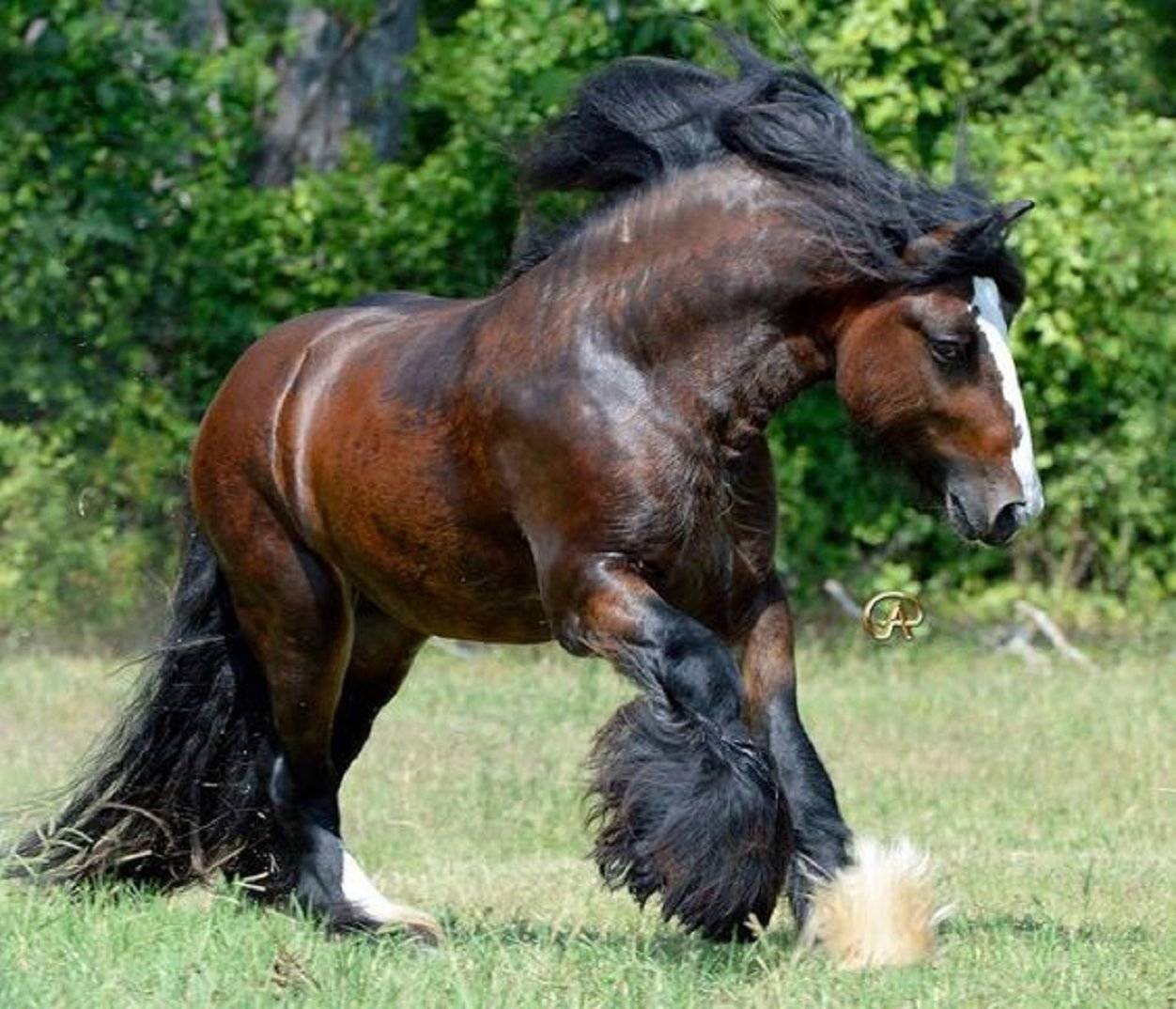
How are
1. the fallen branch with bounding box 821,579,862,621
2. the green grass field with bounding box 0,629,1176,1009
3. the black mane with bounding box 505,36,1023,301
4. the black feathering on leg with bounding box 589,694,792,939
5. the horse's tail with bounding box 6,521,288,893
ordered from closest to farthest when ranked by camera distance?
the green grass field with bounding box 0,629,1176,1009 < the black feathering on leg with bounding box 589,694,792,939 < the black mane with bounding box 505,36,1023,301 < the horse's tail with bounding box 6,521,288,893 < the fallen branch with bounding box 821,579,862,621

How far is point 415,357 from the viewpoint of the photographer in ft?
23.3

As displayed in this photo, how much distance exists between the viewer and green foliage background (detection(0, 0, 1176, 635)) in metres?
14.6

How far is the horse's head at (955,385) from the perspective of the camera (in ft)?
20.1

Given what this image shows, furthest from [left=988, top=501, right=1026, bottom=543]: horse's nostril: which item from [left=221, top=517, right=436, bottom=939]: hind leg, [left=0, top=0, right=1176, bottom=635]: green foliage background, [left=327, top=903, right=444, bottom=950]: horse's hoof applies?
[left=0, top=0, right=1176, bottom=635]: green foliage background

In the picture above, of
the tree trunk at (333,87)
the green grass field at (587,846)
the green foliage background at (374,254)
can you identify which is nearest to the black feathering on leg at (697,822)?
the green grass field at (587,846)

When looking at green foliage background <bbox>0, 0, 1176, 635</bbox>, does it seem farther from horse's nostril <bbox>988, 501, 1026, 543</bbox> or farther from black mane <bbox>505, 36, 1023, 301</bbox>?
horse's nostril <bbox>988, 501, 1026, 543</bbox>

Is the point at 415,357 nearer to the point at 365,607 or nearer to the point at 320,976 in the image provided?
the point at 365,607

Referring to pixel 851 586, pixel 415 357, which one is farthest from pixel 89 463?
pixel 415 357

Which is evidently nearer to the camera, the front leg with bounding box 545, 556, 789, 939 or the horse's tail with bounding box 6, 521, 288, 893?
the front leg with bounding box 545, 556, 789, 939

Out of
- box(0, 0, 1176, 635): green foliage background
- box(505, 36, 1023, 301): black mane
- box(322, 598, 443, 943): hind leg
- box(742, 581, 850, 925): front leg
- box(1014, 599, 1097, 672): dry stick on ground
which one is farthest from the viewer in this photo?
box(0, 0, 1176, 635): green foliage background

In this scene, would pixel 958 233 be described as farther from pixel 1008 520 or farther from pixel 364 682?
pixel 364 682

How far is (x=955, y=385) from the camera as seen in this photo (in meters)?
6.18

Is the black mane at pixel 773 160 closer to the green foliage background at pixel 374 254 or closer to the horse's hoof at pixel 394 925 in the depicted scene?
the horse's hoof at pixel 394 925

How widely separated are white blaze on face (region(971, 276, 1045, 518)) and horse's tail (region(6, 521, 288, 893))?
107 inches
